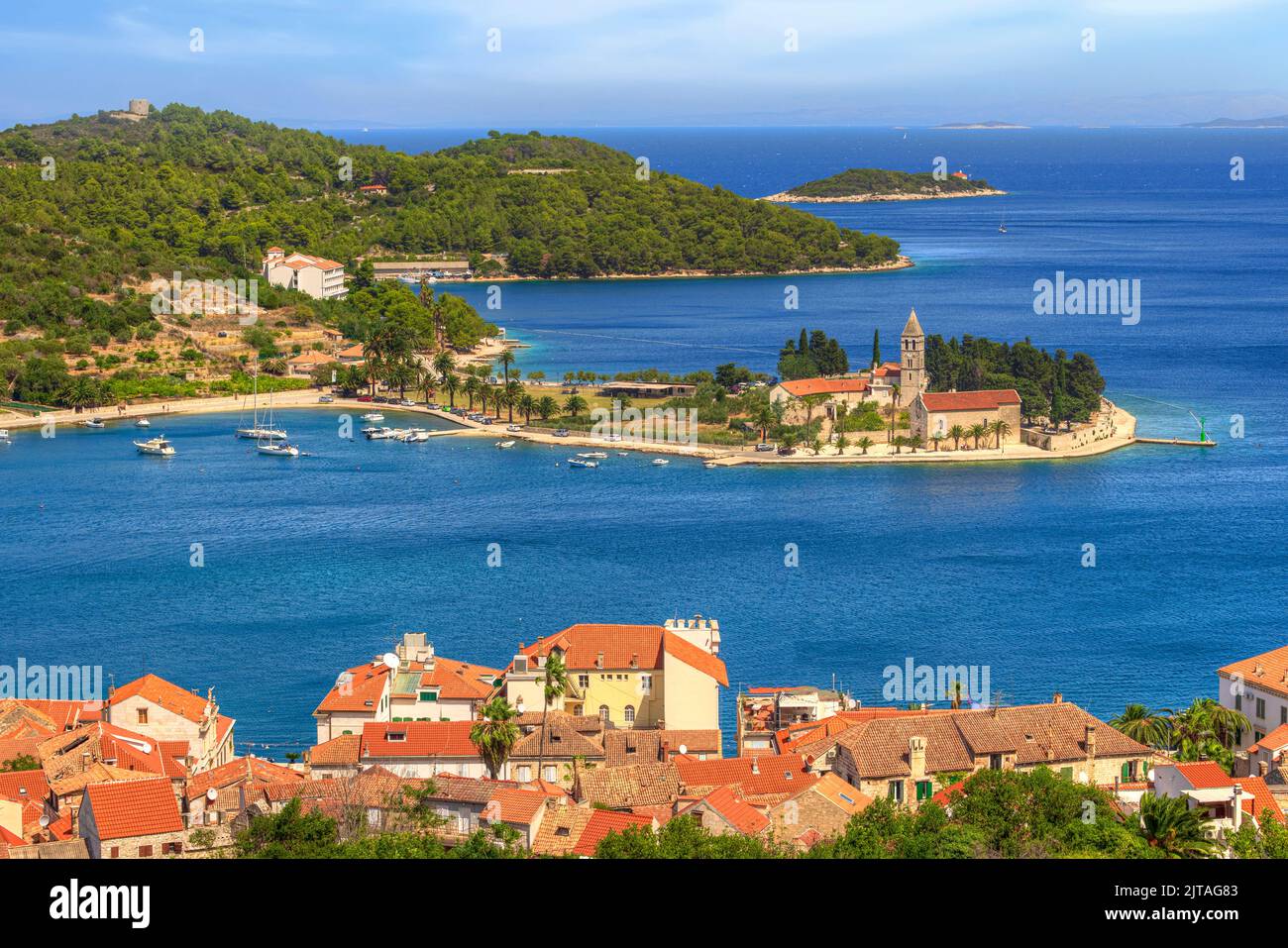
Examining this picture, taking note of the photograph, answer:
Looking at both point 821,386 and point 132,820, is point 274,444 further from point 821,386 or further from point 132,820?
point 132,820

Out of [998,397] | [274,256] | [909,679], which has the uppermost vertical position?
[274,256]

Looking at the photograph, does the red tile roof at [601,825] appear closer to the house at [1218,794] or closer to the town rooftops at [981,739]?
the town rooftops at [981,739]

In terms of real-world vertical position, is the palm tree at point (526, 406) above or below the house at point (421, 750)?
above

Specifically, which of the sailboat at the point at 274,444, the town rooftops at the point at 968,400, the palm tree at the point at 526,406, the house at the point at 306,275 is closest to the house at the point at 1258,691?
the town rooftops at the point at 968,400

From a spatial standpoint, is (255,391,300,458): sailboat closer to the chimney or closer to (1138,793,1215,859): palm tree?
the chimney

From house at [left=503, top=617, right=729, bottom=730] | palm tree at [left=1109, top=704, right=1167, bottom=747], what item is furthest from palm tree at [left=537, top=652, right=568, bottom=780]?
palm tree at [left=1109, top=704, right=1167, bottom=747]
